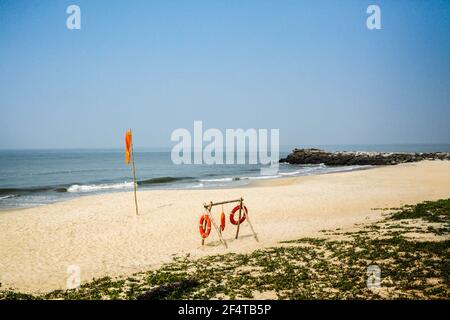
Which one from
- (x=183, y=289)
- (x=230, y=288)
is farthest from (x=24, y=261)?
(x=230, y=288)

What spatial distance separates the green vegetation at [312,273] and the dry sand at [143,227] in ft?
5.33

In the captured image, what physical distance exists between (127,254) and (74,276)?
8.24 ft

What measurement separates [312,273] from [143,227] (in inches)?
422

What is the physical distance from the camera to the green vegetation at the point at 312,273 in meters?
7.09

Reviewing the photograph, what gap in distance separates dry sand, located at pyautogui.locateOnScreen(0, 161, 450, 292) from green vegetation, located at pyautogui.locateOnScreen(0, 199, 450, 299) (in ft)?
5.33

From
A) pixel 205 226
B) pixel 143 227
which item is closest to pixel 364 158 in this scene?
pixel 143 227

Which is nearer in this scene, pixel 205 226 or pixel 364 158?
pixel 205 226

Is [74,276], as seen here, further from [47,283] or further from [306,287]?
[306,287]

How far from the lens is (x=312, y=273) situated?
825 cm

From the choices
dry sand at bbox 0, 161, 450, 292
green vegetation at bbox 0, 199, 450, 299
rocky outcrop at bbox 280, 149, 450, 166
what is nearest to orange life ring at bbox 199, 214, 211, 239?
dry sand at bbox 0, 161, 450, 292

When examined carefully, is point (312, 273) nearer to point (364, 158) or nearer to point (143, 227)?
point (143, 227)

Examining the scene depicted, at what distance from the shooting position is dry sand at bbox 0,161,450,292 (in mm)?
11344

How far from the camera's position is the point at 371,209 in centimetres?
1867

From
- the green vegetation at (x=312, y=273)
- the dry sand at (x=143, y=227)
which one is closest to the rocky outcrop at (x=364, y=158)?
the dry sand at (x=143, y=227)
